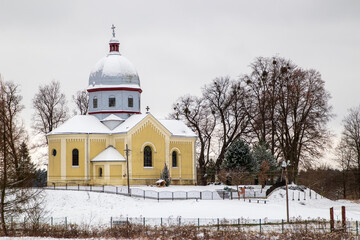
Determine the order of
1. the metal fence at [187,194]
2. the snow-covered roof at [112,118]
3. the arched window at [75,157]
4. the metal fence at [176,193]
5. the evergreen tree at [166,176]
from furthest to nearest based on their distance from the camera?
the snow-covered roof at [112,118] < the arched window at [75,157] < the evergreen tree at [166,176] < the metal fence at [187,194] < the metal fence at [176,193]

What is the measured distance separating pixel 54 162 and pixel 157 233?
1008 inches

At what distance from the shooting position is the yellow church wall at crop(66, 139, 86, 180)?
57.1 m

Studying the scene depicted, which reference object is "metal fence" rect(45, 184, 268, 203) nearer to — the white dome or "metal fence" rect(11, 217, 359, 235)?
"metal fence" rect(11, 217, 359, 235)

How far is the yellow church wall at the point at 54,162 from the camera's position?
188 feet

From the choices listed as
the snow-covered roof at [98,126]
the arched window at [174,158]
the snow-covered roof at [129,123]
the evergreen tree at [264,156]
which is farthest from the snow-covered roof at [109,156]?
the evergreen tree at [264,156]

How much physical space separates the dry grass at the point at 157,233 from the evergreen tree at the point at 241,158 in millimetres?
24340

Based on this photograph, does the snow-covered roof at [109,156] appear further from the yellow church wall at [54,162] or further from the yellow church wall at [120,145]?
the yellow church wall at [54,162]

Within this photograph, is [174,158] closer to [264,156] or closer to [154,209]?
[264,156]

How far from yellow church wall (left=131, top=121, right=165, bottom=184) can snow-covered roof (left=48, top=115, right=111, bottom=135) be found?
2.96 m

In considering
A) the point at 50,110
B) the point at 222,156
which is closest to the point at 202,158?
the point at 222,156

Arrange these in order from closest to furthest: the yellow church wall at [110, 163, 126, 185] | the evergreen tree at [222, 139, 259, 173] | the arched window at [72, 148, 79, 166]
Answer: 1. the yellow church wall at [110, 163, 126, 185]
2. the arched window at [72, 148, 79, 166]
3. the evergreen tree at [222, 139, 259, 173]

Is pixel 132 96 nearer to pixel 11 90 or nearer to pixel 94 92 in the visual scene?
pixel 94 92

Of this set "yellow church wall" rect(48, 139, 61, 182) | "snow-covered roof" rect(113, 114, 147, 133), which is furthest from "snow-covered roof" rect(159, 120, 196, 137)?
"yellow church wall" rect(48, 139, 61, 182)

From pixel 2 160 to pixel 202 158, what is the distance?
38.7 m
